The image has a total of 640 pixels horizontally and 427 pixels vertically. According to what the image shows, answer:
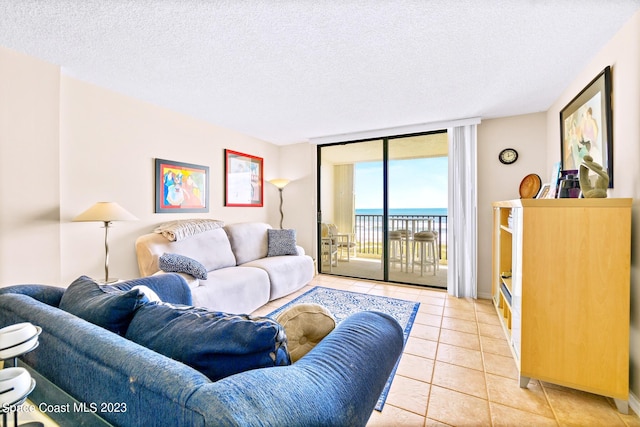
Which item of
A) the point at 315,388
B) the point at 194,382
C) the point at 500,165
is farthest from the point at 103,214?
the point at 500,165

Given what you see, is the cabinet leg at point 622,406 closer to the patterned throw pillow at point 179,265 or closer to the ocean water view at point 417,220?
the ocean water view at point 417,220

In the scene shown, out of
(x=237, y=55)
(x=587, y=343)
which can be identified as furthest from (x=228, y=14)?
(x=587, y=343)

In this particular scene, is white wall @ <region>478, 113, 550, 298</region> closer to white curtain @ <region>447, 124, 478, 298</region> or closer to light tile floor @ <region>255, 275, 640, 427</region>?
white curtain @ <region>447, 124, 478, 298</region>

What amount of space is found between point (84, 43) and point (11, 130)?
87 cm

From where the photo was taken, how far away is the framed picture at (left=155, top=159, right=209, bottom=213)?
3.09m

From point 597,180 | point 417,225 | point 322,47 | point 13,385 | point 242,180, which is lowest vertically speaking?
point 13,385

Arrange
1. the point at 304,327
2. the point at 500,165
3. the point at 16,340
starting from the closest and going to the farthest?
the point at 16,340, the point at 304,327, the point at 500,165

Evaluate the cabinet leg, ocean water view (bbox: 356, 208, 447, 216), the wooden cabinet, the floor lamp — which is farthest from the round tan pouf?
ocean water view (bbox: 356, 208, 447, 216)

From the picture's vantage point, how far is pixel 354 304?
318 cm

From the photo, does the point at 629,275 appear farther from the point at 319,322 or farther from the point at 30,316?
the point at 30,316

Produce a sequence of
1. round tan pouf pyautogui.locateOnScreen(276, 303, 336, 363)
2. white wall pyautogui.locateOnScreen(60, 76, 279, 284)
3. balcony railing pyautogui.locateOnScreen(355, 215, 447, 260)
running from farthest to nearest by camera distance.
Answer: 1. balcony railing pyautogui.locateOnScreen(355, 215, 447, 260)
2. white wall pyautogui.locateOnScreen(60, 76, 279, 284)
3. round tan pouf pyautogui.locateOnScreen(276, 303, 336, 363)

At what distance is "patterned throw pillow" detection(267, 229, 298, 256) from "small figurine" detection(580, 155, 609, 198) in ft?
10.6

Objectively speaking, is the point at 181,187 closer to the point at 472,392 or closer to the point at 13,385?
the point at 13,385

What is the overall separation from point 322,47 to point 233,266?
8.72ft
